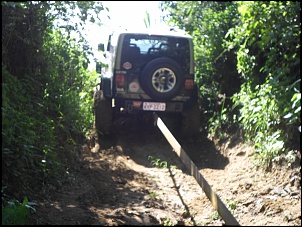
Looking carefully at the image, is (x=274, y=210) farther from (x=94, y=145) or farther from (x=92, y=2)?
(x=94, y=145)

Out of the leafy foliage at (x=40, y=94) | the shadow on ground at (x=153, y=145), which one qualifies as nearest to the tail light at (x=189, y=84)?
the shadow on ground at (x=153, y=145)

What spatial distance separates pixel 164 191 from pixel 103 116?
11.9 ft

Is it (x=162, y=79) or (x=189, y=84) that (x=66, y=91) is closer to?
(x=162, y=79)

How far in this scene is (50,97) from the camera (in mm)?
8211

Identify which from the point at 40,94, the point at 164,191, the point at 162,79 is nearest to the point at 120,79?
the point at 162,79

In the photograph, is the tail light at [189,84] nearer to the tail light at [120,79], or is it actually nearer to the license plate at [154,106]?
the license plate at [154,106]

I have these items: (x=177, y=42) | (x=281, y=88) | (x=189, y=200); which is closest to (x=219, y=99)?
(x=177, y=42)

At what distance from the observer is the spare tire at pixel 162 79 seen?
973 centimetres

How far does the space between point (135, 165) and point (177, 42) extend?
9.22 feet

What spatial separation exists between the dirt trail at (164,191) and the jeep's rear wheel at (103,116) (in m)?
0.79

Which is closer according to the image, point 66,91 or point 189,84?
point 66,91

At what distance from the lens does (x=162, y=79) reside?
988cm

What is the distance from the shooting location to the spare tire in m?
9.73

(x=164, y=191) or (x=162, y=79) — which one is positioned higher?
(x=162, y=79)
